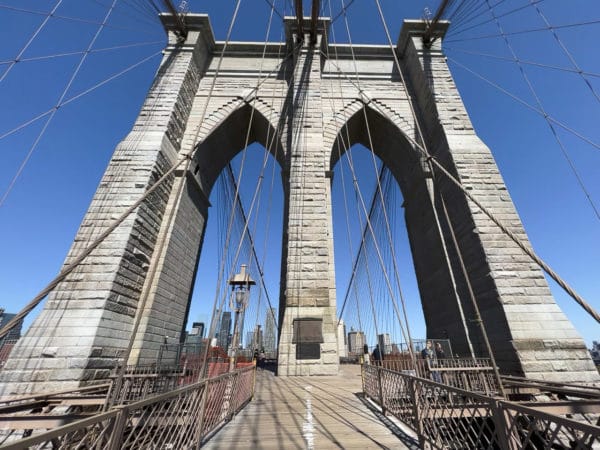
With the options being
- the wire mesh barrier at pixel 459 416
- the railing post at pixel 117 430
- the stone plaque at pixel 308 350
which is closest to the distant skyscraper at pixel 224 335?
the stone plaque at pixel 308 350

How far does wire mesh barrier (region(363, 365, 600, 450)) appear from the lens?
1653 mm

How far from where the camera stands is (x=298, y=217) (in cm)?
883

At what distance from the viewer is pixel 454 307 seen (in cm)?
850

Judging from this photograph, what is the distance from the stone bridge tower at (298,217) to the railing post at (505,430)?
Result: 3537mm

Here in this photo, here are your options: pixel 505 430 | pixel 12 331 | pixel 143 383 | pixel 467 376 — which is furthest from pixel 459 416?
pixel 12 331

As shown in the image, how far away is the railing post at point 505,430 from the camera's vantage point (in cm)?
193

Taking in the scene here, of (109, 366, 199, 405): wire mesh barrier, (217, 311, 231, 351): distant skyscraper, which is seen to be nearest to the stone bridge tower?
(109, 366, 199, 405): wire mesh barrier

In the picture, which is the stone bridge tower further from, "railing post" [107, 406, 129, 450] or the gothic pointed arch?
"railing post" [107, 406, 129, 450]

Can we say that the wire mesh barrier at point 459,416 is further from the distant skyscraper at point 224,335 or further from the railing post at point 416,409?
the distant skyscraper at point 224,335

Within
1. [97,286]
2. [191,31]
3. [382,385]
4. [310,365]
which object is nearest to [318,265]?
[310,365]

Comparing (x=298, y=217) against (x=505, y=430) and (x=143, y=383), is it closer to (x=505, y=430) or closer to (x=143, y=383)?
(x=143, y=383)

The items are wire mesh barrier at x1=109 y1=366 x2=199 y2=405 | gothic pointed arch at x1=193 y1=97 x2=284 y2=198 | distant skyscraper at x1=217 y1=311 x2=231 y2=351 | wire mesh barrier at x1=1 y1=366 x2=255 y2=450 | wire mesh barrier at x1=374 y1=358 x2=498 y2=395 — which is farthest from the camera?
distant skyscraper at x1=217 y1=311 x2=231 y2=351

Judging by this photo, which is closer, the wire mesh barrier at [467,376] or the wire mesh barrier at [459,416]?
the wire mesh barrier at [459,416]

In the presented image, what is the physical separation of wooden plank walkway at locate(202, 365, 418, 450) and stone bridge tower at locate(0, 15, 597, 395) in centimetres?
197
